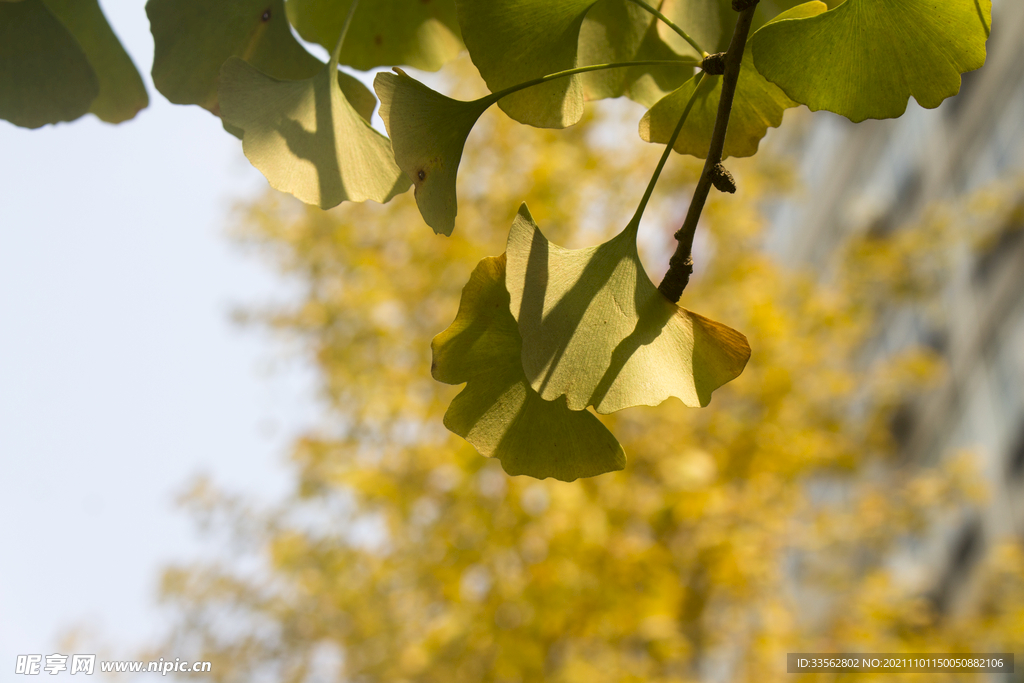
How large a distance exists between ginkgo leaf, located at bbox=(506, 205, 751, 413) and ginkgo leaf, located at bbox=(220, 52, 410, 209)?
0.10m

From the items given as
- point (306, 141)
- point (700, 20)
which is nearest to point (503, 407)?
point (306, 141)

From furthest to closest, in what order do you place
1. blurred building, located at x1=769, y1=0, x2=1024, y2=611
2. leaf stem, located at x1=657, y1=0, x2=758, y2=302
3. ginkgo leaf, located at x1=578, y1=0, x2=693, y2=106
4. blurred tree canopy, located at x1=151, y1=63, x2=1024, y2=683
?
blurred building, located at x1=769, y1=0, x2=1024, y2=611, blurred tree canopy, located at x1=151, y1=63, x2=1024, y2=683, ginkgo leaf, located at x1=578, y1=0, x2=693, y2=106, leaf stem, located at x1=657, y1=0, x2=758, y2=302

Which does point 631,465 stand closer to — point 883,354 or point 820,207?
point 883,354

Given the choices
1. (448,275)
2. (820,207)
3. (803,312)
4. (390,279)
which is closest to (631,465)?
(448,275)

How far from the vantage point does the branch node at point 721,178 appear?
0.30 metres

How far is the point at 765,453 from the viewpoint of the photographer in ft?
5.77

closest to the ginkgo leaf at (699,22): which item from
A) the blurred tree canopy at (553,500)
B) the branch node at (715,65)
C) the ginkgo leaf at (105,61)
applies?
the branch node at (715,65)

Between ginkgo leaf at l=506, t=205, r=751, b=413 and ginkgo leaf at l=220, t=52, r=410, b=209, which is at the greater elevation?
ginkgo leaf at l=220, t=52, r=410, b=209

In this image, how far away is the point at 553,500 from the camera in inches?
52.1

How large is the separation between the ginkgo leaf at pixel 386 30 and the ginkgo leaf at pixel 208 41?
0.02 meters

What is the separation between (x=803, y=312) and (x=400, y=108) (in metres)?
2.28

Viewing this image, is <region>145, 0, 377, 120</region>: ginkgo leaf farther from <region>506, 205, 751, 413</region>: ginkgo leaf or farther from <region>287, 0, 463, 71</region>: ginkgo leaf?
<region>506, 205, 751, 413</region>: ginkgo leaf

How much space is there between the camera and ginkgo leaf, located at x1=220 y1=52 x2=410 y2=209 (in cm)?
35

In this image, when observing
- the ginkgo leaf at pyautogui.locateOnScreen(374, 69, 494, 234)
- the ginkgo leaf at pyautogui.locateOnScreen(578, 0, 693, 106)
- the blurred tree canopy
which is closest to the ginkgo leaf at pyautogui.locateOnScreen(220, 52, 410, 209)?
the ginkgo leaf at pyautogui.locateOnScreen(374, 69, 494, 234)
